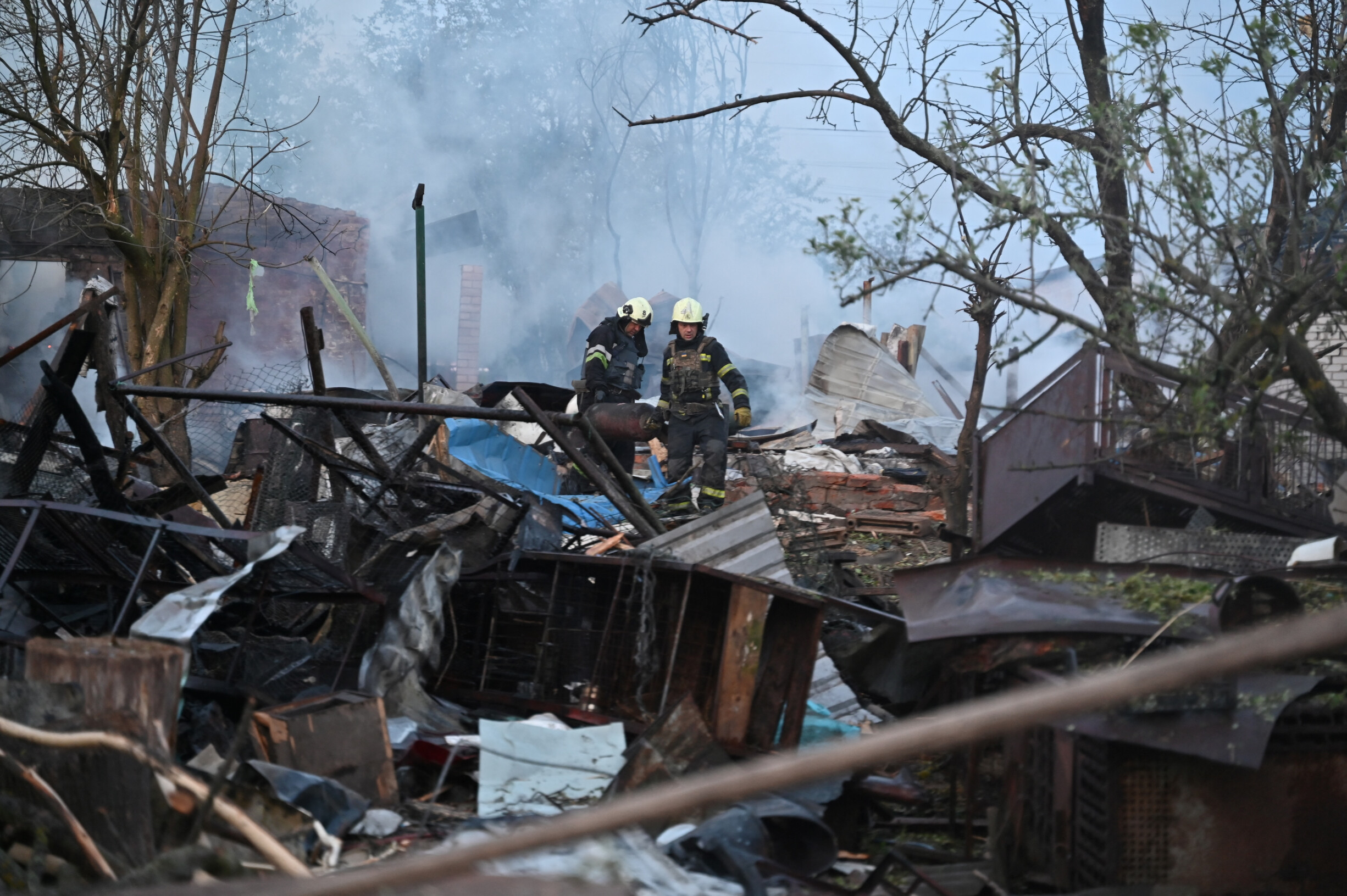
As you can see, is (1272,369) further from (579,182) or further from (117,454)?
(579,182)

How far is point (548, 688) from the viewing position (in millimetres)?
4957

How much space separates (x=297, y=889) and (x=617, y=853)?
2.16 meters

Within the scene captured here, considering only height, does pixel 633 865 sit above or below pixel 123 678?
below

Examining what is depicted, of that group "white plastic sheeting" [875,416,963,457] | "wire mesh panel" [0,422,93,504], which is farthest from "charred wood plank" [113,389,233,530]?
"white plastic sheeting" [875,416,963,457]

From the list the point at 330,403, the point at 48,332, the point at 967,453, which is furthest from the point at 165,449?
the point at 967,453

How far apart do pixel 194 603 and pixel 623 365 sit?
794 centimetres

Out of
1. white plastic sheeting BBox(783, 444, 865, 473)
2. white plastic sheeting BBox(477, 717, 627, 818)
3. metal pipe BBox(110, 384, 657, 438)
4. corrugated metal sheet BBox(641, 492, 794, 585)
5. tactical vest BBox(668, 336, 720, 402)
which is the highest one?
tactical vest BBox(668, 336, 720, 402)

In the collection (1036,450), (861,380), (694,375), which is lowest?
(1036,450)

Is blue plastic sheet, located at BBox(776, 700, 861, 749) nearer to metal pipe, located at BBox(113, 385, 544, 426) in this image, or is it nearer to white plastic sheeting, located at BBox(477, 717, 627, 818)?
white plastic sheeting, located at BBox(477, 717, 627, 818)

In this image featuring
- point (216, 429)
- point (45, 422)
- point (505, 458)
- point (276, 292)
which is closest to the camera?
Result: point (45, 422)

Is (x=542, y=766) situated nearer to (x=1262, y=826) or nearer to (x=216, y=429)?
(x=1262, y=826)

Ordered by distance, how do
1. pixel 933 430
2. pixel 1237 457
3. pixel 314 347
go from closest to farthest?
1. pixel 1237 457
2. pixel 314 347
3. pixel 933 430

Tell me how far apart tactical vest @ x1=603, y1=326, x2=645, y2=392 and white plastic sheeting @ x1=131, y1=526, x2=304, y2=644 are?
746 centimetres

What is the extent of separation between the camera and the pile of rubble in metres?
3.01
